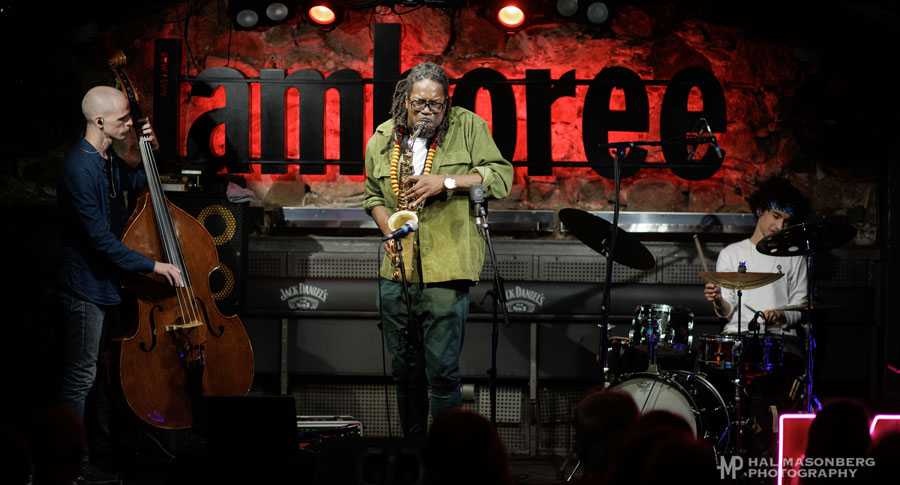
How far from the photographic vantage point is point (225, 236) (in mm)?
4797

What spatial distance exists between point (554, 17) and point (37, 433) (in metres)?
4.71

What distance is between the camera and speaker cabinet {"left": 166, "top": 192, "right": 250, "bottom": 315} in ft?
15.5

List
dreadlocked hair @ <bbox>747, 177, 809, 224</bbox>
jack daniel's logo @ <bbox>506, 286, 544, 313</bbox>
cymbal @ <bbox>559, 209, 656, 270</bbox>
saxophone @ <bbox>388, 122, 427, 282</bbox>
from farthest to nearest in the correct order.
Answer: jack daniel's logo @ <bbox>506, 286, 544, 313</bbox>, dreadlocked hair @ <bbox>747, 177, 809, 224</bbox>, cymbal @ <bbox>559, 209, 656, 270</bbox>, saxophone @ <bbox>388, 122, 427, 282</bbox>

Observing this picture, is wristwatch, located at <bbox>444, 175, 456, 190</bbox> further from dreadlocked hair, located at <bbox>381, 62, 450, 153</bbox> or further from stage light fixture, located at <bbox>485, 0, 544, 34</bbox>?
stage light fixture, located at <bbox>485, 0, 544, 34</bbox>

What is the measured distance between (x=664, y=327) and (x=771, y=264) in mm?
1354

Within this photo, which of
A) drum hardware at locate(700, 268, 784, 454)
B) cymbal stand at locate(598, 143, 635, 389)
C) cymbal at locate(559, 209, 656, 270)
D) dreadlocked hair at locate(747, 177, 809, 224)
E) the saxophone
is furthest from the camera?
dreadlocked hair at locate(747, 177, 809, 224)

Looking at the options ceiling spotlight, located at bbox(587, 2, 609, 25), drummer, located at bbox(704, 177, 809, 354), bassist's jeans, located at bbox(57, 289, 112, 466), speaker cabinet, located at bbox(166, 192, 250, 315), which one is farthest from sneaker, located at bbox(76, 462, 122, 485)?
ceiling spotlight, located at bbox(587, 2, 609, 25)

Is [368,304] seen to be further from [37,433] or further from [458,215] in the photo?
[37,433]

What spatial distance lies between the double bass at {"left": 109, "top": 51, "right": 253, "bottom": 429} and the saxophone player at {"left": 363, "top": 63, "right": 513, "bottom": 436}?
37.2 inches

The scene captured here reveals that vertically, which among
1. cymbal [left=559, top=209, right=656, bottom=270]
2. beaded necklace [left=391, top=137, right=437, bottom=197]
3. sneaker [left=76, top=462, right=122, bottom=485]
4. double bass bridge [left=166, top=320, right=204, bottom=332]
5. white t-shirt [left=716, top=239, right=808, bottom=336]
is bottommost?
sneaker [left=76, top=462, right=122, bottom=485]

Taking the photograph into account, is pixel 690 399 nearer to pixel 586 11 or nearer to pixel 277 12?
pixel 586 11

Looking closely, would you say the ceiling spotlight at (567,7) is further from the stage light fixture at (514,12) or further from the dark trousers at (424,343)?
the dark trousers at (424,343)

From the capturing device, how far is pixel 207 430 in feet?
10.0

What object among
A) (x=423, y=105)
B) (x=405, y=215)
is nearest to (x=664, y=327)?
(x=405, y=215)
